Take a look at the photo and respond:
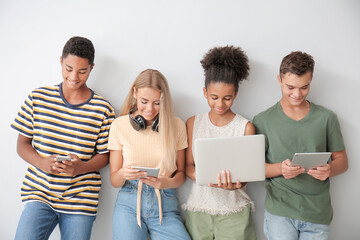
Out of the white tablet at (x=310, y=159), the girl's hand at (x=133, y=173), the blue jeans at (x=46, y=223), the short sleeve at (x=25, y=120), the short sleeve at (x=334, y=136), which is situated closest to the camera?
the white tablet at (x=310, y=159)

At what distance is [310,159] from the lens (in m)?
1.85

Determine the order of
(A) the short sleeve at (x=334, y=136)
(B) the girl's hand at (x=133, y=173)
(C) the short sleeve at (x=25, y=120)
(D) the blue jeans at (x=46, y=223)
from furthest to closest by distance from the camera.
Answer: (C) the short sleeve at (x=25, y=120), (A) the short sleeve at (x=334, y=136), (D) the blue jeans at (x=46, y=223), (B) the girl's hand at (x=133, y=173)

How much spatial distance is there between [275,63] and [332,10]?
0.53 m

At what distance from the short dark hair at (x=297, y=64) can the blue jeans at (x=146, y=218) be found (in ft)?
3.69

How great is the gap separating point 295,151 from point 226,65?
2.34ft

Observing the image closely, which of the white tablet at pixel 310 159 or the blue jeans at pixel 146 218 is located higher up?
the white tablet at pixel 310 159

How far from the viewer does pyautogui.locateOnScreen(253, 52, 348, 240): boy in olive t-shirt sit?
2.03m

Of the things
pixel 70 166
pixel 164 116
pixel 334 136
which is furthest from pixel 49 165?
pixel 334 136

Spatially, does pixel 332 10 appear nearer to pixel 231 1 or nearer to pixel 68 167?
pixel 231 1

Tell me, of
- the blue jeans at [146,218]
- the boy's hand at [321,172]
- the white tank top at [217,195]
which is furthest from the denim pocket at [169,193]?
the boy's hand at [321,172]

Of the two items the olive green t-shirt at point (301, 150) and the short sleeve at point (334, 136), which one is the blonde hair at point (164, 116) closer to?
the olive green t-shirt at point (301, 150)

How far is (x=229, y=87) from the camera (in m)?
2.07

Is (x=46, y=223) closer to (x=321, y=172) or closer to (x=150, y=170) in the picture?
(x=150, y=170)

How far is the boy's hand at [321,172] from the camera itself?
194 cm
